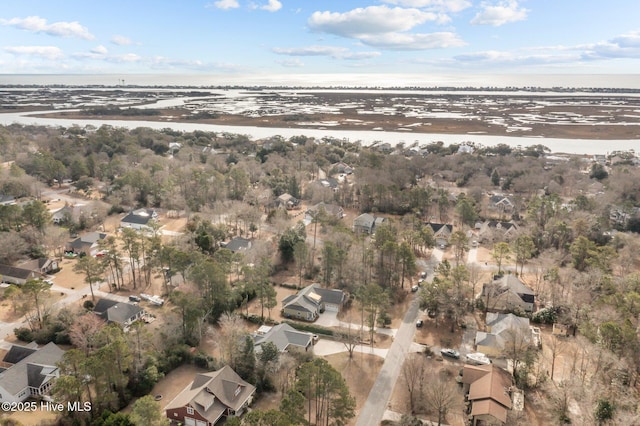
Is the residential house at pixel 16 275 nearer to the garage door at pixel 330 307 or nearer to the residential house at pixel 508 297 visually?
the garage door at pixel 330 307

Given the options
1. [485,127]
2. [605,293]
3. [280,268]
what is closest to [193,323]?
[280,268]

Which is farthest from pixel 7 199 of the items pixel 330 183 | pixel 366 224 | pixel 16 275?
pixel 366 224

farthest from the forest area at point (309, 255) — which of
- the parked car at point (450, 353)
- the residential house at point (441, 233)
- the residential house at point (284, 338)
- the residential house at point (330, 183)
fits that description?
the parked car at point (450, 353)

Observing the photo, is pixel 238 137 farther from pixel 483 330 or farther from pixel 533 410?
pixel 533 410

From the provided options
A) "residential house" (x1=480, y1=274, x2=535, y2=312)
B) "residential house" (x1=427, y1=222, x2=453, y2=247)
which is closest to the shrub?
"residential house" (x1=480, y1=274, x2=535, y2=312)

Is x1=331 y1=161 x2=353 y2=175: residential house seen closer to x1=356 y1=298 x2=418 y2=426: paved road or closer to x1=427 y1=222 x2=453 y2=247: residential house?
x1=427 y1=222 x2=453 y2=247: residential house
